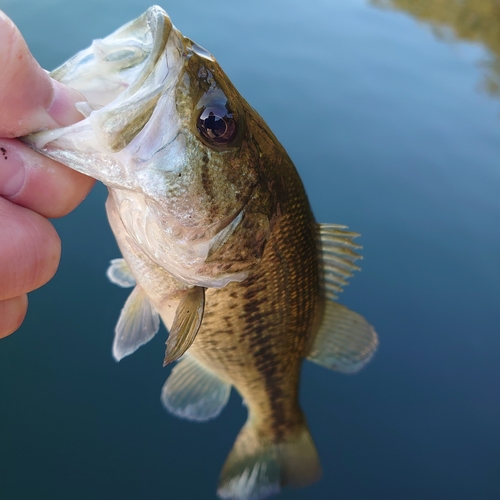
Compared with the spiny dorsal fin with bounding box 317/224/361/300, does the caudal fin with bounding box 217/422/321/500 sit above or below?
below

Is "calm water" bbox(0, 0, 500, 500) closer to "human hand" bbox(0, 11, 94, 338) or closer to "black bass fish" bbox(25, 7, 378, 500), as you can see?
"black bass fish" bbox(25, 7, 378, 500)

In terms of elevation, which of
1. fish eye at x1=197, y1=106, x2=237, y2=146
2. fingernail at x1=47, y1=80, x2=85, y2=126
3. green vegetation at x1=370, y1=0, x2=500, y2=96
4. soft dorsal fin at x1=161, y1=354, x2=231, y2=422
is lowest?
soft dorsal fin at x1=161, y1=354, x2=231, y2=422

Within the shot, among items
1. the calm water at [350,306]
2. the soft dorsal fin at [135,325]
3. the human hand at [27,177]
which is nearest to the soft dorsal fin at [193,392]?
the soft dorsal fin at [135,325]

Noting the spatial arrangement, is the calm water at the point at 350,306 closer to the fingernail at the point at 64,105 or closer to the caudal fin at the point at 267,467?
the caudal fin at the point at 267,467

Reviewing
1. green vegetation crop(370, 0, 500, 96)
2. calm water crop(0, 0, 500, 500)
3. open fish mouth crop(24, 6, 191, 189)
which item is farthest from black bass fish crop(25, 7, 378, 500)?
green vegetation crop(370, 0, 500, 96)

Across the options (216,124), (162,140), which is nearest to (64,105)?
(162,140)

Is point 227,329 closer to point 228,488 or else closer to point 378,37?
point 228,488

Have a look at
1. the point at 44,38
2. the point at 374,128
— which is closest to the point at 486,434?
the point at 374,128

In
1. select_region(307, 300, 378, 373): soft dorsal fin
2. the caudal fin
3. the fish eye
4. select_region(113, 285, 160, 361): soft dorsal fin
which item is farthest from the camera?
the caudal fin
